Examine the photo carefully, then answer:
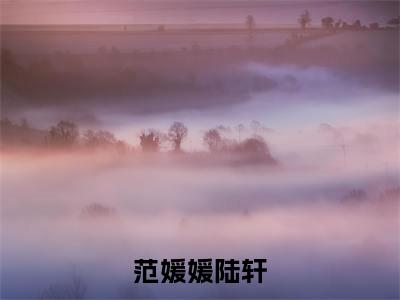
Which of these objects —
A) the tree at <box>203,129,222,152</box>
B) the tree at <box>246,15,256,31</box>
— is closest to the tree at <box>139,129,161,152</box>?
the tree at <box>203,129,222,152</box>

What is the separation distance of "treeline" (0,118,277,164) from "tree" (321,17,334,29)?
0.48 metres

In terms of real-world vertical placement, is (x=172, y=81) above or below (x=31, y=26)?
below

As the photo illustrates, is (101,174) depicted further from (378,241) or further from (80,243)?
(378,241)

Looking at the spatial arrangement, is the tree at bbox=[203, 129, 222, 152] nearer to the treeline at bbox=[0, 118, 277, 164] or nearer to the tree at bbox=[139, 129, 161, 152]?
the treeline at bbox=[0, 118, 277, 164]

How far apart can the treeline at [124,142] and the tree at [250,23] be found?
38cm

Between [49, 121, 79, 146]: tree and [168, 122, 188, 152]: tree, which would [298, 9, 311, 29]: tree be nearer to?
[168, 122, 188, 152]: tree

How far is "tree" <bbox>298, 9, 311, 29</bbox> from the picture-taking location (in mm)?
2045

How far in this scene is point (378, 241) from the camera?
77.1 inches

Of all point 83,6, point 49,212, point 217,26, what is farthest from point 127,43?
point 49,212

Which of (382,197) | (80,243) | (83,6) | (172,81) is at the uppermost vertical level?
(83,6)

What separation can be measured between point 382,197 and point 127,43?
1151 millimetres

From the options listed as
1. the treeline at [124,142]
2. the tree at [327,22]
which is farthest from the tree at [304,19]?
the treeline at [124,142]

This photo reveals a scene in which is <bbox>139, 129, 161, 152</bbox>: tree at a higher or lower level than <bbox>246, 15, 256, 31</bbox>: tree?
lower

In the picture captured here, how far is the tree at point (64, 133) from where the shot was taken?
1977 mm
